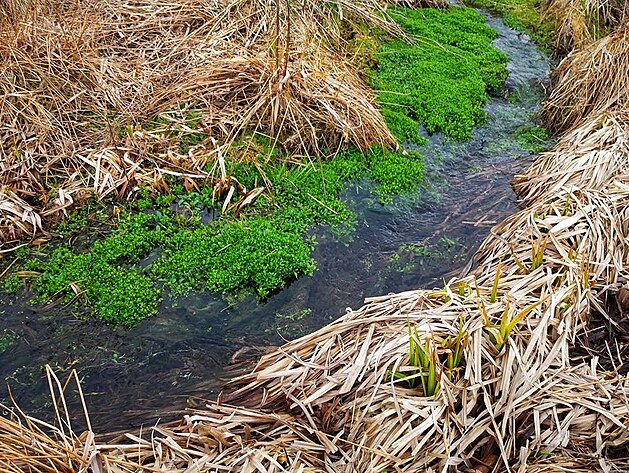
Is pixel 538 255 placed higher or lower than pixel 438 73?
lower

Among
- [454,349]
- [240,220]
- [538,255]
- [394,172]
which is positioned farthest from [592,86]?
[454,349]

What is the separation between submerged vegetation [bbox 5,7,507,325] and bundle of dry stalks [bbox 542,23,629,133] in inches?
33.4

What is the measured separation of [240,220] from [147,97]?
6.07 feet

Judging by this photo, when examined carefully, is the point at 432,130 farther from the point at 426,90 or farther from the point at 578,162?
the point at 578,162

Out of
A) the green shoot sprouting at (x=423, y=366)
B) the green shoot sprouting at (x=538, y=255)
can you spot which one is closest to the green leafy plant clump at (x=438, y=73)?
the green shoot sprouting at (x=538, y=255)

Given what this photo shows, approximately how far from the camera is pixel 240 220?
16.9 ft

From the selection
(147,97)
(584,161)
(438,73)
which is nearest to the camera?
(584,161)

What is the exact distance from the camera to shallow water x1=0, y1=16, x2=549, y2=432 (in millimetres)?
3934

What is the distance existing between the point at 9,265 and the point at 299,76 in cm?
319

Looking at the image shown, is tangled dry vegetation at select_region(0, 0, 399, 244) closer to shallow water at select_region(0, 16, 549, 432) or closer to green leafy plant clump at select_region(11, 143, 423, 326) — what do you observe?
green leafy plant clump at select_region(11, 143, 423, 326)

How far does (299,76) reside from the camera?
19.7 ft

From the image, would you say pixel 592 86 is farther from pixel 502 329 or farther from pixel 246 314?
pixel 246 314

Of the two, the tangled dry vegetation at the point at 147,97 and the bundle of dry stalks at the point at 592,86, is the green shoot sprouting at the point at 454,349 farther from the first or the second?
the bundle of dry stalks at the point at 592,86

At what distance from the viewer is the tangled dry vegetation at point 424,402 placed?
3146 mm
